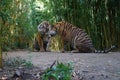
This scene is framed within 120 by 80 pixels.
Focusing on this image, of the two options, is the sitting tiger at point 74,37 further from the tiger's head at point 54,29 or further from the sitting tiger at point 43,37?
the sitting tiger at point 43,37

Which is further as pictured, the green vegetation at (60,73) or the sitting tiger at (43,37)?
the sitting tiger at (43,37)

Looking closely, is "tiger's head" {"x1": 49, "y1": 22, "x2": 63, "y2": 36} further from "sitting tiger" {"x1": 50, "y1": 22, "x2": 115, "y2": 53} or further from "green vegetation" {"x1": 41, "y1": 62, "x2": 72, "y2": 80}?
"green vegetation" {"x1": 41, "y1": 62, "x2": 72, "y2": 80}

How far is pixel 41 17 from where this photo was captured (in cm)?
1262

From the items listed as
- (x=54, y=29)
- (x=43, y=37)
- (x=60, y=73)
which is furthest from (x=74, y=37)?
(x=60, y=73)

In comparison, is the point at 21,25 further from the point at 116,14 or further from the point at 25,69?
the point at 25,69

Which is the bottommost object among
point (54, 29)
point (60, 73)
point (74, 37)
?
point (60, 73)

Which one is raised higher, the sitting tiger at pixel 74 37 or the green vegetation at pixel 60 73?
the sitting tiger at pixel 74 37

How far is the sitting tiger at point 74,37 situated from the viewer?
31.6 feet

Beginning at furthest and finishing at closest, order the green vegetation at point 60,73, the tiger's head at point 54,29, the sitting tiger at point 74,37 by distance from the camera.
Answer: the tiger's head at point 54,29
the sitting tiger at point 74,37
the green vegetation at point 60,73

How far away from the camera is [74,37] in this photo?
32.4 ft

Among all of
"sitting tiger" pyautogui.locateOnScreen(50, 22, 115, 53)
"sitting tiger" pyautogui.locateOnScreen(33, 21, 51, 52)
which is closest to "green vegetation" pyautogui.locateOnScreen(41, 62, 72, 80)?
"sitting tiger" pyautogui.locateOnScreen(50, 22, 115, 53)

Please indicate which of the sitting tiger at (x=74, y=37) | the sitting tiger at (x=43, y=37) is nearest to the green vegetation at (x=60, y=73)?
the sitting tiger at (x=74, y=37)

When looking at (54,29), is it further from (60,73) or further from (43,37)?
(60,73)

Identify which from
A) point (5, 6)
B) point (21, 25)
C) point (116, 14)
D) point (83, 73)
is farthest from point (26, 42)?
point (83, 73)
